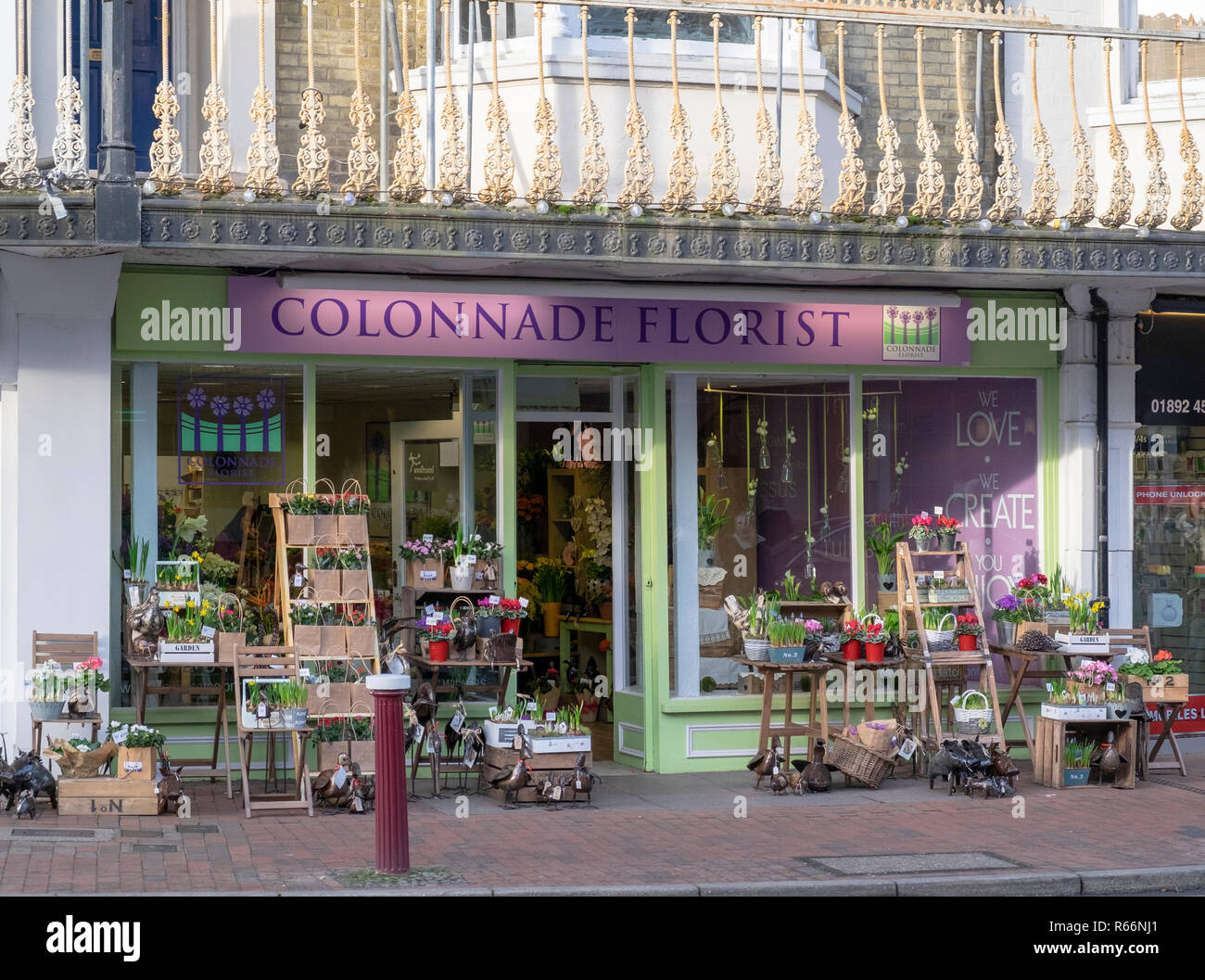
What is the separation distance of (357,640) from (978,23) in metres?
5.96

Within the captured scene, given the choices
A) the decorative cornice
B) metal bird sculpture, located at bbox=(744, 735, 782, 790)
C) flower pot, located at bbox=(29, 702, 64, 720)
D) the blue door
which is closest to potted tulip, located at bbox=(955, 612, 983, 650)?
metal bird sculpture, located at bbox=(744, 735, 782, 790)

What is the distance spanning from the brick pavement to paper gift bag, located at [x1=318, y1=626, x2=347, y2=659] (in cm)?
111

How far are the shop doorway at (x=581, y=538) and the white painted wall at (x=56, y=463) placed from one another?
3075mm

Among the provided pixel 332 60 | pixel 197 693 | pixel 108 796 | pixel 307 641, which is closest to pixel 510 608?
pixel 307 641

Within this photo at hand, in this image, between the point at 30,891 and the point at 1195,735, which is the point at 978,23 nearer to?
the point at 1195,735

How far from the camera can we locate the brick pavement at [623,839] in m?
8.07

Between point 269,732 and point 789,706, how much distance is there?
368 cm

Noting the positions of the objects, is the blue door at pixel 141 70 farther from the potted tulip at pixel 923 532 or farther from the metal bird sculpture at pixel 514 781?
the potted tulip at pixel 923 532

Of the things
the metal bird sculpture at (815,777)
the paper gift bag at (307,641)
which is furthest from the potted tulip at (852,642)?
the paper gift bag at (307,641)

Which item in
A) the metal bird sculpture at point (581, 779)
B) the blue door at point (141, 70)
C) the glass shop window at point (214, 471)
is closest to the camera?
the metal bird sculpture at point (581, 779)

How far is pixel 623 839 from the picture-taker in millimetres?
9188

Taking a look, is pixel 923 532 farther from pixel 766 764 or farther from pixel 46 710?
pixel 46 710

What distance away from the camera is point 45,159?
9.88 metres

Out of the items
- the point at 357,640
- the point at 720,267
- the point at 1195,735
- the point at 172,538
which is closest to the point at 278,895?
the point at 357,640
